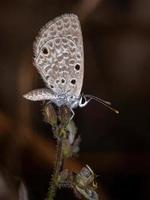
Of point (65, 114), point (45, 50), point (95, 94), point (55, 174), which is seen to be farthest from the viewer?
point (95, 94)

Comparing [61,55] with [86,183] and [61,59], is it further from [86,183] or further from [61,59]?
[86,183]

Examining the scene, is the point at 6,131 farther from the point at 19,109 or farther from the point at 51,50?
the point at 51,50

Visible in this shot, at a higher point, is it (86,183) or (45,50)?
(45,50)

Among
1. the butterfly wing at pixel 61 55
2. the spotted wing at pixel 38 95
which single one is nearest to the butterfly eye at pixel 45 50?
the butterfly wing at pixel 61 55

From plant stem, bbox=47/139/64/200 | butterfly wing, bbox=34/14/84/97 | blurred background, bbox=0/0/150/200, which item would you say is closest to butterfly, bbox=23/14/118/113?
butterfly wing, bbox=34/14/84/97

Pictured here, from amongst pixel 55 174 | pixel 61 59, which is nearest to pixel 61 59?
pixel 61 59

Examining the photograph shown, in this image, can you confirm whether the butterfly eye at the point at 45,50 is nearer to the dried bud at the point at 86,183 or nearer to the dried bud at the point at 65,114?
the dried bud at the point at 65,114

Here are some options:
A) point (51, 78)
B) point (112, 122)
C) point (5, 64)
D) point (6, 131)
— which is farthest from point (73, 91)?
point (5, 64)

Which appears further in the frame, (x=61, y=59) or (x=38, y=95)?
(x=61, y=59)

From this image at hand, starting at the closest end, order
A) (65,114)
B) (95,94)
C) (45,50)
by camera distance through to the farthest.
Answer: (65,114), (45,50), (95,94)
